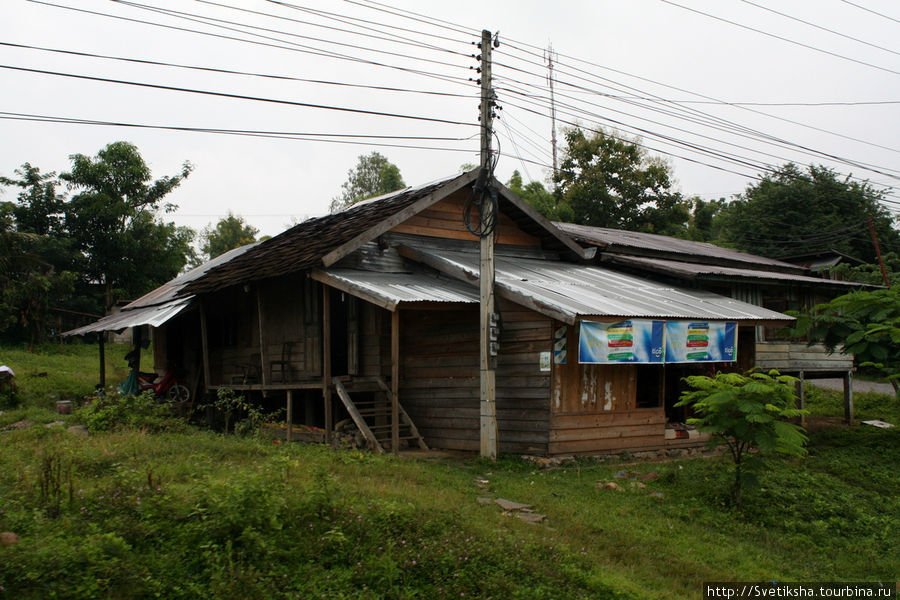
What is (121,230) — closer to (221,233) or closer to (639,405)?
(221,233)

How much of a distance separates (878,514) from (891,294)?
538 centimetres

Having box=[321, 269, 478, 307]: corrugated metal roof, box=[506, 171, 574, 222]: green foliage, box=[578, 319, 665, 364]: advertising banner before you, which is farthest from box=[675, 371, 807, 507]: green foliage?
box=[506, 171, 574, 222]: green foliage

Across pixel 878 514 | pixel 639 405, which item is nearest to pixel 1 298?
pixel 639 405

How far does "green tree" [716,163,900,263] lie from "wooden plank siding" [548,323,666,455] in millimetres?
24565

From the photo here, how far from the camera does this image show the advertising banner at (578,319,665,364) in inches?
435

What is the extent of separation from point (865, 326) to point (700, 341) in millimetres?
3685

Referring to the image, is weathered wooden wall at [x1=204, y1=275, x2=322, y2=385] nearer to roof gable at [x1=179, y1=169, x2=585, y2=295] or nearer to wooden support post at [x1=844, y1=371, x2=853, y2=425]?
roof gable at [x1=179, y1=169, x2=585, y2=295]

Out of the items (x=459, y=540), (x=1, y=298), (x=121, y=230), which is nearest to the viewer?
(x=459, y=540)

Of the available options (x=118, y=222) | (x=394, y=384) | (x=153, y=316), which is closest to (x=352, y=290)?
(x=394, y=384)

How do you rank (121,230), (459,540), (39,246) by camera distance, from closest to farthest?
1. (459,540)
2. (39,246)
3. (121,230)

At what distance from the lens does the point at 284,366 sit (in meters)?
15.0

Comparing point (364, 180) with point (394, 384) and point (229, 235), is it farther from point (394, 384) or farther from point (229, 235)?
point (394, 384)

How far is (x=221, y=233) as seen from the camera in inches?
1774

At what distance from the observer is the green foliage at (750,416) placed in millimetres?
8906
